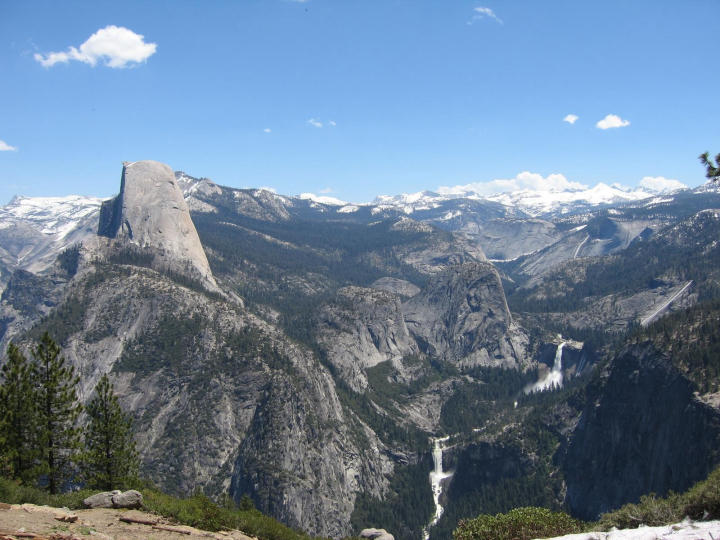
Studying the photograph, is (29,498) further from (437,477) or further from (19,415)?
(437,477)

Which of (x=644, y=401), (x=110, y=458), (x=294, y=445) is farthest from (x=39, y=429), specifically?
(x=644, y=401)

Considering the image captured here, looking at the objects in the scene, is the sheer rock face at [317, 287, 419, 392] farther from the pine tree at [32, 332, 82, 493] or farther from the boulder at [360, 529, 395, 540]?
the pine tree at [32, 332, 82, 493]

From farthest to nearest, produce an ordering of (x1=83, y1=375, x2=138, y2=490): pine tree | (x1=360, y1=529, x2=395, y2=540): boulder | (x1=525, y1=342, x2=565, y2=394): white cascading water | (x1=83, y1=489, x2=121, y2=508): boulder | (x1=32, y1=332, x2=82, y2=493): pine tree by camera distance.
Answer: (x1=525, y1=342, x2=565, y2=394): white cascading water
(x1=360, y1=529, x2=395, y2=540): boulder
(x1=83, y1=375, x2=138, y2=490): pine tree
(x1=32, y1=332, x2=82, y2=493): pine tree
(x1=83, y1=489, x2=121, y2=508): boulder

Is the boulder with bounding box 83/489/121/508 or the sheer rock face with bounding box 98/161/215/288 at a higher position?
the sheer rock face with bounding box 98/161/215/288

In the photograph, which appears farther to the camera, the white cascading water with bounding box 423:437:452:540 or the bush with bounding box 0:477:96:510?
the white cascading water with bounding box 423:437:452:540

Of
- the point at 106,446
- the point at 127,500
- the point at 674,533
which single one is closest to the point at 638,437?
the point at 674,533

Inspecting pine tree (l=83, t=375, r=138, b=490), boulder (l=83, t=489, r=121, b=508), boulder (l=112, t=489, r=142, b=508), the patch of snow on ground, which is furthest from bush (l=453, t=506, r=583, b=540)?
pine tree (l=83, t=375, r=138, b=490)

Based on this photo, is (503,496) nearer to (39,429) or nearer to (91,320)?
(39,429)

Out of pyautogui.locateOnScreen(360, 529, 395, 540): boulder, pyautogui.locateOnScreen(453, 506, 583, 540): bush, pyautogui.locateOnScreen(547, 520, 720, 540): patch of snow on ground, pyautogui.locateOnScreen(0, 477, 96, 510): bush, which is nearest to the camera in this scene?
pyautogui.locateOnScreen(547, 520, 720, 540): patch of snow on ground
